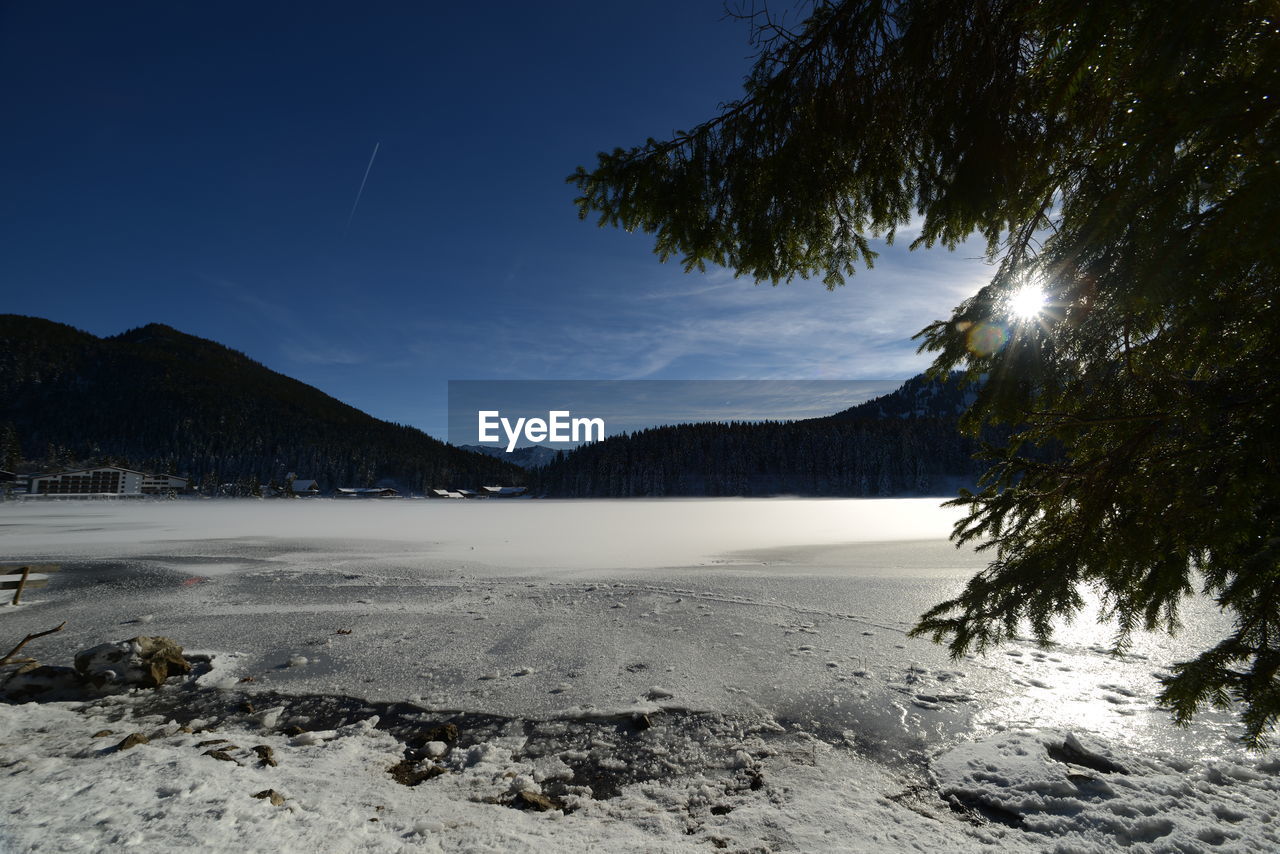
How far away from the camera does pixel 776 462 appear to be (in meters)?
112

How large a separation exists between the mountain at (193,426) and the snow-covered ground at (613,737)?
135309mm

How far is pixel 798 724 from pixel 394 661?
424 centimetres

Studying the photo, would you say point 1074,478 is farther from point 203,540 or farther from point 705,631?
point 203,540

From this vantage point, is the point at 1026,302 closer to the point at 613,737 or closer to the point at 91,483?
the point at 613,737

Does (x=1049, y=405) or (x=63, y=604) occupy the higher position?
(x=1049, y=405)

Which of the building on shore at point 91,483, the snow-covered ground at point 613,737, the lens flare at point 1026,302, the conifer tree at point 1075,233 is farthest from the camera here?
the building on shore at point 91,483

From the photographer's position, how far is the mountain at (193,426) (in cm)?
13836

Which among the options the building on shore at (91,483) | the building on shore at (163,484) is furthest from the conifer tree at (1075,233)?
the building on shore at (163,484)

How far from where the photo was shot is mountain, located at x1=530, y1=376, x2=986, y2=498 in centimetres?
10194

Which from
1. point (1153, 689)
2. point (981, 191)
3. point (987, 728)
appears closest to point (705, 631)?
point (987, 728)

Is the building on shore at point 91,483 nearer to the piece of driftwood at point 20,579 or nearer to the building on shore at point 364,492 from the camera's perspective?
the building on shore at point 364,492

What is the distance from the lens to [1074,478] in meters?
3.11

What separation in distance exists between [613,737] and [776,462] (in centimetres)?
11141

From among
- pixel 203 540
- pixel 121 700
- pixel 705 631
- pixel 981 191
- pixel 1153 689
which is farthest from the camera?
pixel 203 540
